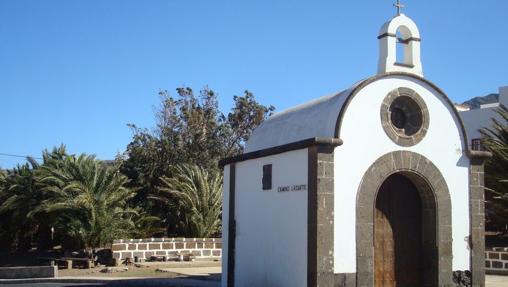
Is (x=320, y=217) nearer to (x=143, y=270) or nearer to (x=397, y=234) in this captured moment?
(x=397, y=234)

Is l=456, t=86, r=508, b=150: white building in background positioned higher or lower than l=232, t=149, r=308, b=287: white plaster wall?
higher

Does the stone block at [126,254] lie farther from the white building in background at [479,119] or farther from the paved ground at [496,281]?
the white building in background at [479,119]

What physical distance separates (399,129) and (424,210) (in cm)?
181

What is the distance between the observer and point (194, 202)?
25.6 m

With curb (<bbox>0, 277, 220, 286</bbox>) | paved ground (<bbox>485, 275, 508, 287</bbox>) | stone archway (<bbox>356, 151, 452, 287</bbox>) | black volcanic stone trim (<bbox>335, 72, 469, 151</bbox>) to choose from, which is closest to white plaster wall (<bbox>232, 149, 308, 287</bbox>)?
black volcanic stone trim (<bbox>335, 72, 469, 151</bbox>)

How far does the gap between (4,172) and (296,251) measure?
2188cm

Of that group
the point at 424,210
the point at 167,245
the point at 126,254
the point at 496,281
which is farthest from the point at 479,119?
the point at 424,210

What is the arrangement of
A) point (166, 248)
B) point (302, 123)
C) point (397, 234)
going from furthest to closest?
point (166, 248), point (302, 123), point (397, 234)

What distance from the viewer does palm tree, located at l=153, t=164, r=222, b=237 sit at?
25.5 metres

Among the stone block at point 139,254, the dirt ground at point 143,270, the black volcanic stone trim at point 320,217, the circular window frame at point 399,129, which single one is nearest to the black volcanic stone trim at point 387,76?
the circular window frame at point 399,129

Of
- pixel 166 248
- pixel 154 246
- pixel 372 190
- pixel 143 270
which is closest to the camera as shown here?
pixel 372 190

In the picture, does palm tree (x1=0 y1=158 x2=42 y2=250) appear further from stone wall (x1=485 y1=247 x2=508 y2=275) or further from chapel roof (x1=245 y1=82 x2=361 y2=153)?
stone wall (x1=485 y1=247 x2=508 y2=275)

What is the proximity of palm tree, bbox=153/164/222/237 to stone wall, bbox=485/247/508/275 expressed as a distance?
36.8ft

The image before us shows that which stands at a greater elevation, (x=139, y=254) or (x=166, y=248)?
(x=166, y=248)
